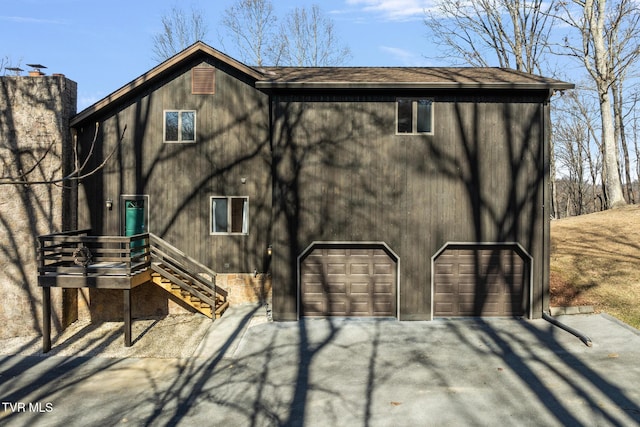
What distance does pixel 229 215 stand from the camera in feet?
46.1

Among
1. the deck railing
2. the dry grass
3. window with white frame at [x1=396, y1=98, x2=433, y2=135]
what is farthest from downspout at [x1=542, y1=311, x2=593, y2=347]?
the deck railing

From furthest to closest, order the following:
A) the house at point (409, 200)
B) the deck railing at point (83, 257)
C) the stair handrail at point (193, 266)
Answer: the stair handrail at point (193, 266) < the house at point (409, 200) < the deck railing at point (83, 257)

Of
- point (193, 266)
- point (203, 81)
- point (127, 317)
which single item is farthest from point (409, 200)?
point (127, 317)

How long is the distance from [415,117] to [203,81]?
7464mm

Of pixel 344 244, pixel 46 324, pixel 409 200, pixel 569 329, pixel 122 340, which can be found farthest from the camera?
pixel 344 244

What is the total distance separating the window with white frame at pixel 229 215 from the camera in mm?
14062

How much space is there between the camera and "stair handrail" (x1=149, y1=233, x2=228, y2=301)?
13.3 metres

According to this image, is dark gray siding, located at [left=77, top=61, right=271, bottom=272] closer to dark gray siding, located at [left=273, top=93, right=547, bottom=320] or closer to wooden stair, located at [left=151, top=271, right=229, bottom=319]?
wooden stair, located at [left=151, top=271, right=229, bottom=319]

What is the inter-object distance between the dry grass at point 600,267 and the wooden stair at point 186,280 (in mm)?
11122

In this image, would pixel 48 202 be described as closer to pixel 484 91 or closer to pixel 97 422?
pixel 97 422

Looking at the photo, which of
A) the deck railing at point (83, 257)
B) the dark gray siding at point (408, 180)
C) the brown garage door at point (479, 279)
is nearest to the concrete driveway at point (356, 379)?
the brown garage door at point (479, 279)

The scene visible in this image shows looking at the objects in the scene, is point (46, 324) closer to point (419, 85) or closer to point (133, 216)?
point (133, 216)

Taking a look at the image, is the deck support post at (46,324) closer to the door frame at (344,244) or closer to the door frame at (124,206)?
the door frame at (124,206)

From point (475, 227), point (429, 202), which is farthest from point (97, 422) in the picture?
point (475, 227)
